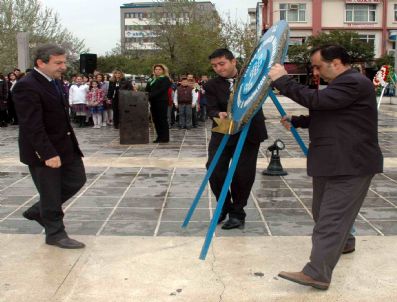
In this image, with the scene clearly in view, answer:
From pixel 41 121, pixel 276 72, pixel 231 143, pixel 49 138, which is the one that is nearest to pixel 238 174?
pixel 231 143

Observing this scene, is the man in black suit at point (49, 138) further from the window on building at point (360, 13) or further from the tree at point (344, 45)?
the window on building at point (360, 13)

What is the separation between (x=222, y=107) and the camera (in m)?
5.11

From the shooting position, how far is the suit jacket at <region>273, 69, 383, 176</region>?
356 cm

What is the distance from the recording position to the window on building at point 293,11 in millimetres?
55219

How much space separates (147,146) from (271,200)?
5.58 m

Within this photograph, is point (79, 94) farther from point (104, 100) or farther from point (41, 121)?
point (41, 121)

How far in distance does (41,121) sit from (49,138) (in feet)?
0.60

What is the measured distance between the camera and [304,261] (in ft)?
14.0

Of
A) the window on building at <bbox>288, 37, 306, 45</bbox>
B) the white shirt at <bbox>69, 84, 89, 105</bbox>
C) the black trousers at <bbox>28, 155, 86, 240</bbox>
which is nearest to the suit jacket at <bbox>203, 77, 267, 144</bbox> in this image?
the black trousers at <bbox>28, 155, 86, 240</bbox>

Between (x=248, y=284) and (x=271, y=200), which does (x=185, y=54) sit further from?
(x=248, y=284)

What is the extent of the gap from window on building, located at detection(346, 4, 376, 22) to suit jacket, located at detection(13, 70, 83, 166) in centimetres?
5556

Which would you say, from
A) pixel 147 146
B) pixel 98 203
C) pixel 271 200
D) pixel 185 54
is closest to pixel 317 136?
pixel 271 200

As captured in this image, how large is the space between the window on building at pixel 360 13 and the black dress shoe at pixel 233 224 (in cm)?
5474

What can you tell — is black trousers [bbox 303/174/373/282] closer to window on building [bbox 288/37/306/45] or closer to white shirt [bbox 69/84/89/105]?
white shirt [bbox 69/84/89/105]
